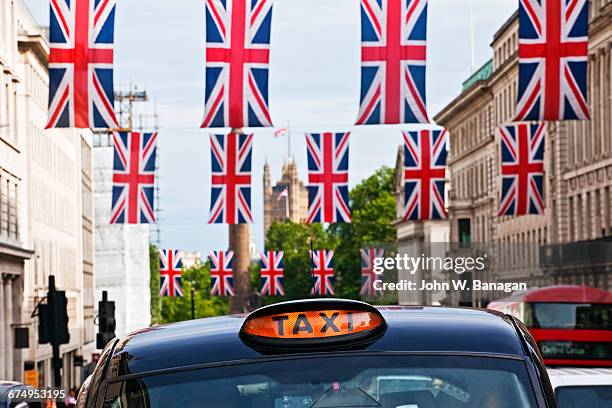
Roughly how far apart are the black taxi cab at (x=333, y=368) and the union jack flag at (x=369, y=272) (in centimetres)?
2945

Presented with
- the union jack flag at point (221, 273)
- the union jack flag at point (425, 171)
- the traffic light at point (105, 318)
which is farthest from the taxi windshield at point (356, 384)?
the union jack flag at point (221, 273)

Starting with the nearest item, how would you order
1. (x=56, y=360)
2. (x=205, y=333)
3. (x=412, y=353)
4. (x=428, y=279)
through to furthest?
(x=412, y=353)
(x=205, y=333)
(x=56, y=360)
(x=428, y=279)

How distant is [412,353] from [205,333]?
2.33ft

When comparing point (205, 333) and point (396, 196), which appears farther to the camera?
point (396, 196)

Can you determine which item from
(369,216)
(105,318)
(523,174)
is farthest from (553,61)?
(369,216)

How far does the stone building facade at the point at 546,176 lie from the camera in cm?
4390

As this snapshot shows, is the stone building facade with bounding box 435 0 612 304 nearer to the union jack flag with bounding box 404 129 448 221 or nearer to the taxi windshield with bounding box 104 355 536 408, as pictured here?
the union jack flag with bounding box 404 129 448 221

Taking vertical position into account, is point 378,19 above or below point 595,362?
above

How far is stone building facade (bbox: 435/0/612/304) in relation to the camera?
43897 millimetres

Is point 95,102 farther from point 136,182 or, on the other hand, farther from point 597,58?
point 597,58

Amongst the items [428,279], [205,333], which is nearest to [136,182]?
[428,279]

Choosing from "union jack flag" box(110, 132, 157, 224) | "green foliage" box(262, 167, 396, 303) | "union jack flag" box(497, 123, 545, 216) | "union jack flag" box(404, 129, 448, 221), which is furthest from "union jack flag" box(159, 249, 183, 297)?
"green foliage" box(262, 167, 396, 303)

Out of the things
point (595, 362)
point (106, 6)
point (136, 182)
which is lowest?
point (595, 362)

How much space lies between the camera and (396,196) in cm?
14562
